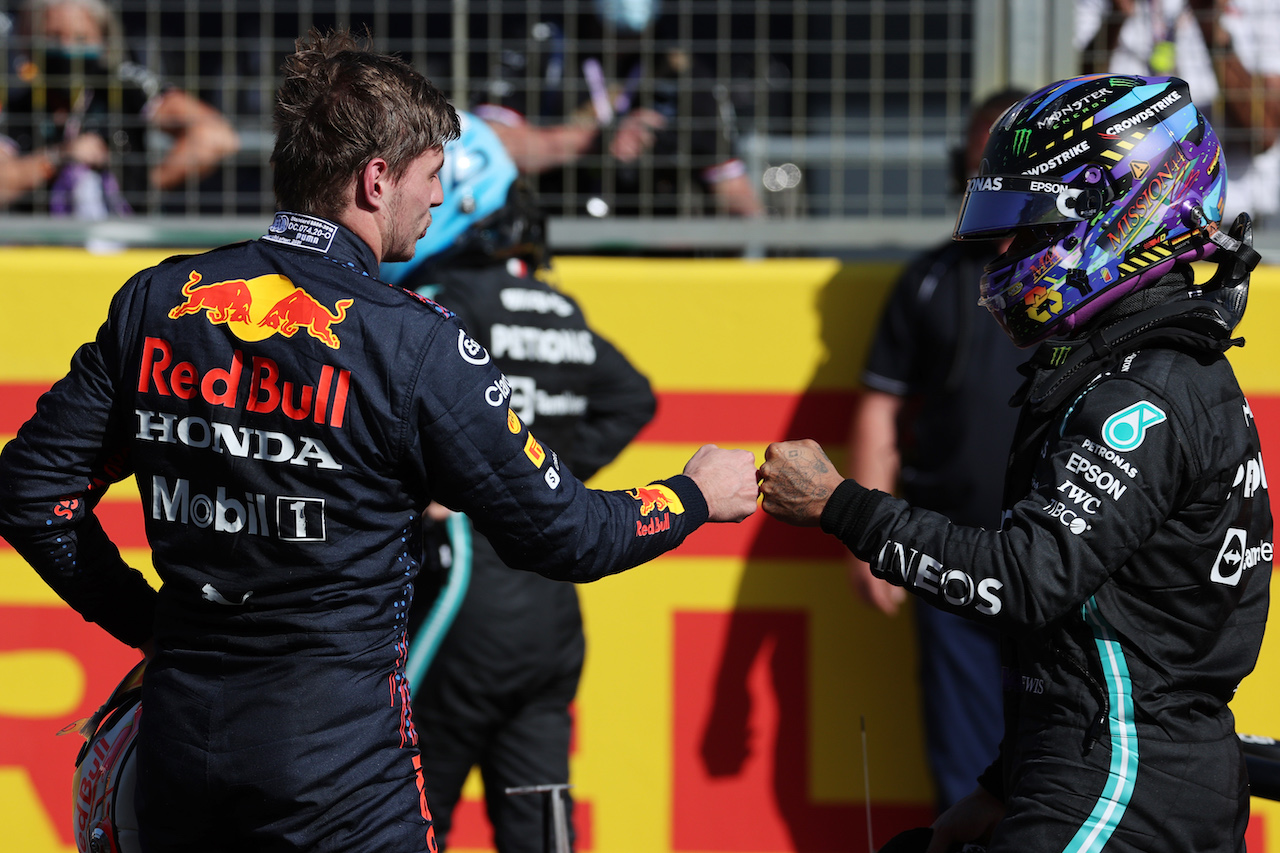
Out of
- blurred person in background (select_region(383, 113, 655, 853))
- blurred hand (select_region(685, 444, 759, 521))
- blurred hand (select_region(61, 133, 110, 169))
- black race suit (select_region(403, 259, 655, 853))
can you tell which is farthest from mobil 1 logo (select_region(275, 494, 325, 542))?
blurred hand (select_region(61, 133, 110, 169))

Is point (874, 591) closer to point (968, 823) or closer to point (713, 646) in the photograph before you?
point (713, 646)

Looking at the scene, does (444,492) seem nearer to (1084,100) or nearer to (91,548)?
(91,548)

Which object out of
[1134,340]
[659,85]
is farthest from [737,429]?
[1134,340]

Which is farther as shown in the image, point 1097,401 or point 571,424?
point 571,424

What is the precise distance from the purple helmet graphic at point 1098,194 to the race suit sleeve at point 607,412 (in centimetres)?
157

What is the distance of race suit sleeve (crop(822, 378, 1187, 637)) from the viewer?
80.0 inches

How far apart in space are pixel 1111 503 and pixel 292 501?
4.10 feet

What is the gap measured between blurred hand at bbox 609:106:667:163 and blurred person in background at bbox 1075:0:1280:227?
4.72 feet

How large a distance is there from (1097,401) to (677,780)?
2.54 m

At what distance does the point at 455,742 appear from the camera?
350 centimetres

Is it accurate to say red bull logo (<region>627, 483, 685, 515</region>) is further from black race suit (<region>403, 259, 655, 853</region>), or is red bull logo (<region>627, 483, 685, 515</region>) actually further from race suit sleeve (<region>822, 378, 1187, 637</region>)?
black race suit (<region>403, 259, 655, 853</region>)

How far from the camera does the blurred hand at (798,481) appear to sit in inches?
89.3

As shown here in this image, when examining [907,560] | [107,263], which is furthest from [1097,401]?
[107,263]

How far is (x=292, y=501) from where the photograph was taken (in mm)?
2027
